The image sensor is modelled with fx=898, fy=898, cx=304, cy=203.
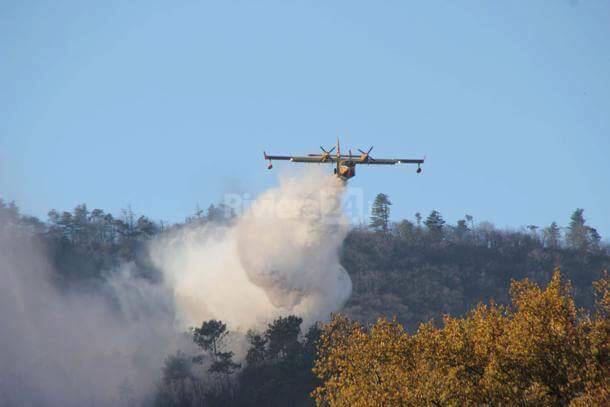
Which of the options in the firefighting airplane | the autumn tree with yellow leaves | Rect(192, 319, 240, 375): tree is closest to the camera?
the autumn tree with yellow leaves

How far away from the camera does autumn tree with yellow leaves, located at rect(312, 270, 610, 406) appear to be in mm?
38406

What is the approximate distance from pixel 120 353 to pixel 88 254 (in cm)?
5217

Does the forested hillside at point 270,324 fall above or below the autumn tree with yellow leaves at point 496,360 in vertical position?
below

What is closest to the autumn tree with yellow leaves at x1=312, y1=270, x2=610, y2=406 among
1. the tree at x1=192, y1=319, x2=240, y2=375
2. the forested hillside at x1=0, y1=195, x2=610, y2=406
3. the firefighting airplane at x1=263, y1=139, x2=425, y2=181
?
the forested hillside at x1=0, y1=195, x2=610, y2=406

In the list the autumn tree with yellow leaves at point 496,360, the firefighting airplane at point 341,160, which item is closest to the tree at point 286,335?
the firefighting airplane at point 341,160

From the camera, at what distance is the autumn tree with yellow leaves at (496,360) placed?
3841 cm

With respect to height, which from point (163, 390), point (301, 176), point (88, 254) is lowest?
point (163, 390)

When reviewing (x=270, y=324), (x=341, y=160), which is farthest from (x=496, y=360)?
(x=270, y=324)

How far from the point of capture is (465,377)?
41156 mm

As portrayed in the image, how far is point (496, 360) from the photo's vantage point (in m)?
39.5

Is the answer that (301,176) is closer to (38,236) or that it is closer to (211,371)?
(211,371)

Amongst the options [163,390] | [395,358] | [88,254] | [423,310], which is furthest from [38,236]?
[395,358]

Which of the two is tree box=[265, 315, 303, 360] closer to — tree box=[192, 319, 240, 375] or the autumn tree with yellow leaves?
tree box=[192, 319, 240, 375]

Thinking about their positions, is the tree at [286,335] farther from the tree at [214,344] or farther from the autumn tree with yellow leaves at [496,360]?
the autumn tree with yellow leaves at [496,360]
